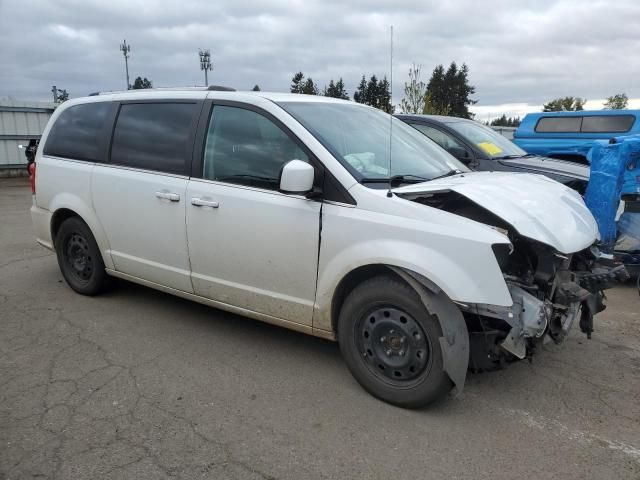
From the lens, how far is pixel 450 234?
285cm

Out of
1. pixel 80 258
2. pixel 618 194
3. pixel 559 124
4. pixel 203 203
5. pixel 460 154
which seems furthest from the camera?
pixel 559 124

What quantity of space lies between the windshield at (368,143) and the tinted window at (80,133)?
1.96 m

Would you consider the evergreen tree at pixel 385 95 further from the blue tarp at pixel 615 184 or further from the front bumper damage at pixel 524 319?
the blue tarp at pixel 615 184

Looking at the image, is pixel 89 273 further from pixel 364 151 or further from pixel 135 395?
pixel 364 151

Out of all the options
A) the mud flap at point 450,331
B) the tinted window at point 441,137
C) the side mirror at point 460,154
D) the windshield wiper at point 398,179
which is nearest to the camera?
the mud flap at point 450,331

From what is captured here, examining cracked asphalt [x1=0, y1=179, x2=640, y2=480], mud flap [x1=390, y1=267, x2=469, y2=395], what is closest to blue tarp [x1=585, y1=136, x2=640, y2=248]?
cracked asphalt [x1=0, y1=179, x2=640, y2=480]

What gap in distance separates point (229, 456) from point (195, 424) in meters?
0.37

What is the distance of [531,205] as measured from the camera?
318 cm

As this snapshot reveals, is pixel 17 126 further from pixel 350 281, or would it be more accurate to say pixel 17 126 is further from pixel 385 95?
pixel 350 281

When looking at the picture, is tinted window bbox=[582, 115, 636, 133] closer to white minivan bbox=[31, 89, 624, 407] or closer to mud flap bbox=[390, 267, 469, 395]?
white minivan bbox=[31, 89, 624, 407]

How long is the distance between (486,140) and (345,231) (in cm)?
499

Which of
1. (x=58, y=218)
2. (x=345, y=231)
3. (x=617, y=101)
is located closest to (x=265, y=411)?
(x=345, y=231)

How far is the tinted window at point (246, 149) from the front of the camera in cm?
352

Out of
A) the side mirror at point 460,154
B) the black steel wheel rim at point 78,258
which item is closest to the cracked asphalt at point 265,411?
the black steel wheel rim at point 78,258
